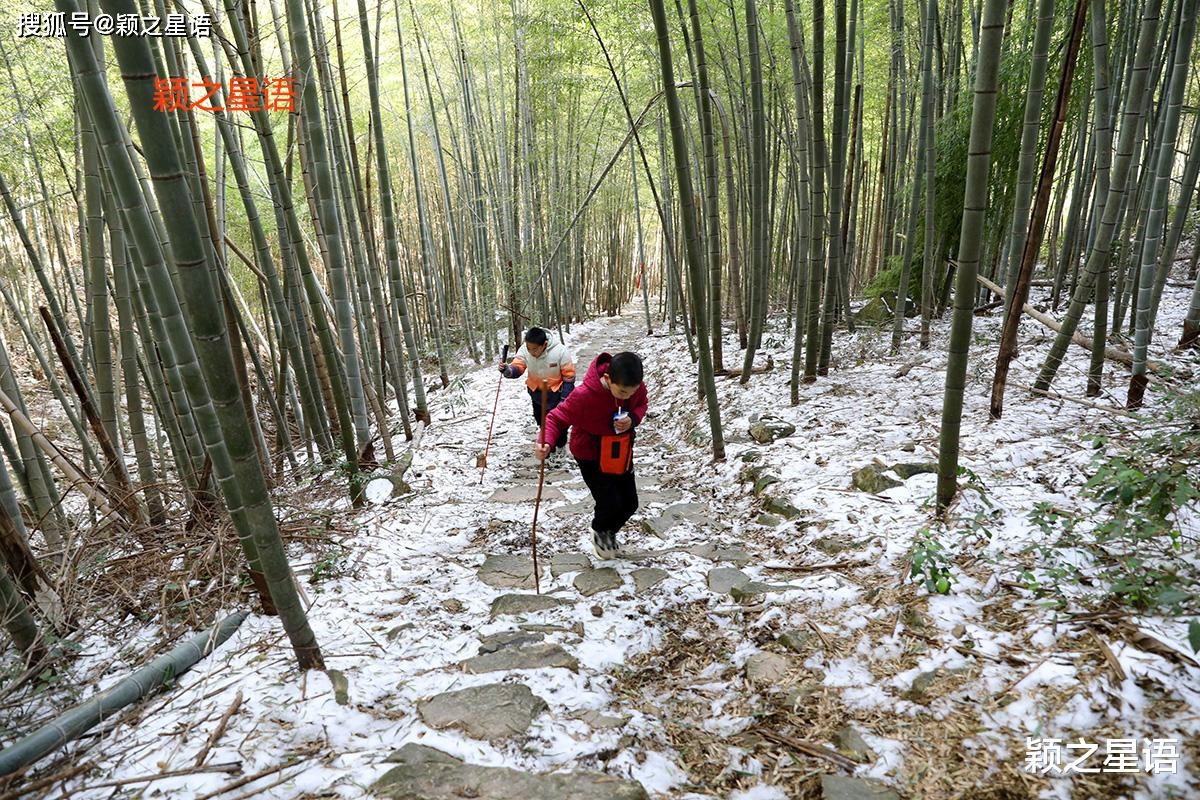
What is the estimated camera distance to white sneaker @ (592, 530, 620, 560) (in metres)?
2.79

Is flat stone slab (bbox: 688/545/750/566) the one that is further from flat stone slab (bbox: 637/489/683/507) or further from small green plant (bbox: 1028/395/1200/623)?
small green plant (bbox: 1028/395/1200/623)

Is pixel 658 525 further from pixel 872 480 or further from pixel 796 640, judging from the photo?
pixel 796 640

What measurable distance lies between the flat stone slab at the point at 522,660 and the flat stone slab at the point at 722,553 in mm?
936

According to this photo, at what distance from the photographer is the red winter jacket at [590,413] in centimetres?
266

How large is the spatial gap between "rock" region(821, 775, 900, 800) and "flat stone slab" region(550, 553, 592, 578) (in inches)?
55.8

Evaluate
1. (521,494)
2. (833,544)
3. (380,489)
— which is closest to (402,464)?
(380,489)

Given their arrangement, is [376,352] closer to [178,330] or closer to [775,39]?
[178,330]

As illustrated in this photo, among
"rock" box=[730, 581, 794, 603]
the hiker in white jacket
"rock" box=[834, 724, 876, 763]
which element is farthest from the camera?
the hiker in white jacket

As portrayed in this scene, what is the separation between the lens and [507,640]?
6.76 feet

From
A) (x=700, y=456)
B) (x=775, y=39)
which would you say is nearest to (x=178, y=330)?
(x=700, y=456)

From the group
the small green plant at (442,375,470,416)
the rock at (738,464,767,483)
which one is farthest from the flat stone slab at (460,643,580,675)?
the small green plant at (442,375,470,416)

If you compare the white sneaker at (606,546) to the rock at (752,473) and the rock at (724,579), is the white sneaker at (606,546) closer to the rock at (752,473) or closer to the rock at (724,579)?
the rock at (724,579)

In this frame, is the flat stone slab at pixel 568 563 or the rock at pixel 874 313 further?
the rock at pixel 874 313

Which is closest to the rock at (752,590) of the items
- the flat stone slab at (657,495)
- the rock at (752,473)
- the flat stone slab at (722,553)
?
the flat stone slab at (722,553)
